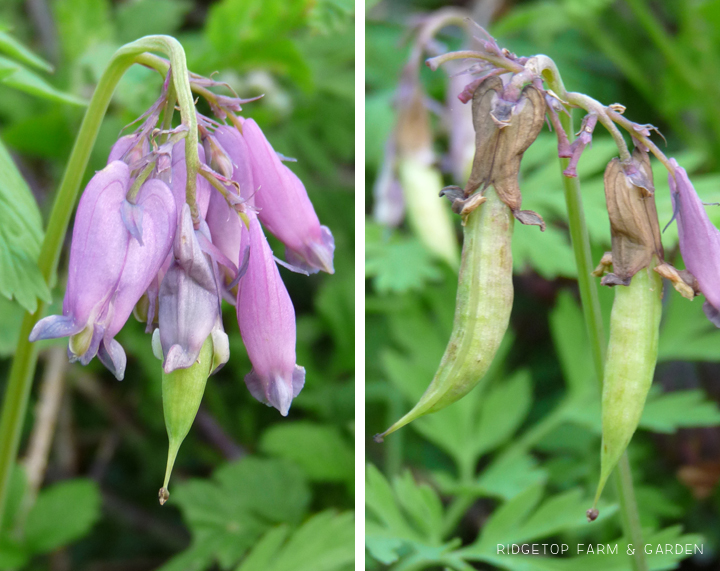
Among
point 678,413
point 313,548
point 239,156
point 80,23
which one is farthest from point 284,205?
point 80,23

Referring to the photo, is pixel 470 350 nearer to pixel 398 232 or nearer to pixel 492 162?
pixel 492 162

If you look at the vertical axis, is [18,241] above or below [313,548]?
above

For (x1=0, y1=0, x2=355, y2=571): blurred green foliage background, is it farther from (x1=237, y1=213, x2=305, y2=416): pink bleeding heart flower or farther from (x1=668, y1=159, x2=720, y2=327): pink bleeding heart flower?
(x1=668, y1=159, x2=720, y2=327): pink bleeding heart flower

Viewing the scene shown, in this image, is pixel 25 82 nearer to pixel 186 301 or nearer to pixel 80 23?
pixel 186 301

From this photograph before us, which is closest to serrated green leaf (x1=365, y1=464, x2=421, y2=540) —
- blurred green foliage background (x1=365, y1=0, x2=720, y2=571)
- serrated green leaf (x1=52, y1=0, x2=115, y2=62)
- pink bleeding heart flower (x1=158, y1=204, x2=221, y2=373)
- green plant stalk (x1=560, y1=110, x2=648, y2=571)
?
blurred green foliage background (x1=365, y1=0, x2=720, y2=571)

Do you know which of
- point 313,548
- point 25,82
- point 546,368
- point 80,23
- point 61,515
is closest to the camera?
point 25,82

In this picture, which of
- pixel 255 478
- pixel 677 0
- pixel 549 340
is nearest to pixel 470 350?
pixel 255 478
